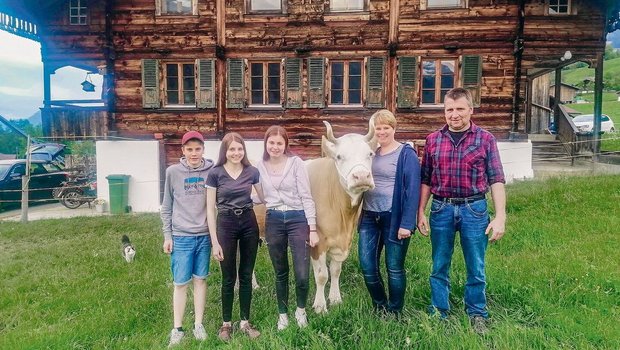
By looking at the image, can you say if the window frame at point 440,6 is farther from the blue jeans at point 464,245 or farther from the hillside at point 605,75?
the hillside at point 605,75

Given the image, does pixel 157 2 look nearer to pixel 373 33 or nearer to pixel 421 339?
pixel 373 33

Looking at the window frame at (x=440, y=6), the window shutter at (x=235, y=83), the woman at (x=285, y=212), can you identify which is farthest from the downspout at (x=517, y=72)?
the woman at (x=285, y=212)

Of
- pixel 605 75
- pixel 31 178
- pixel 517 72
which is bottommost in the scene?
pixel 31 178

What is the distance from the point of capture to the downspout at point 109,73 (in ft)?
44.9

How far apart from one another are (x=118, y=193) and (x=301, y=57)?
7.20 metres

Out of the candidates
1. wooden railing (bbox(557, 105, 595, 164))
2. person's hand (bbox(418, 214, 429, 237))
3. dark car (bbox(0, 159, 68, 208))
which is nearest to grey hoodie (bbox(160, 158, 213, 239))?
person's hand (bbox(418, 214, 429, 237))

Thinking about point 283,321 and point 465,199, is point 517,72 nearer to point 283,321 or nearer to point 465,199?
point 465,199

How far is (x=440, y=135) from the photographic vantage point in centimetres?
371

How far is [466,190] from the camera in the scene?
11.8ft

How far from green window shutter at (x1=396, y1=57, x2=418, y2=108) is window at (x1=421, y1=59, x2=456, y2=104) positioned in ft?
1.27

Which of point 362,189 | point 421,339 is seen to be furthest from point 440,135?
point 421,339

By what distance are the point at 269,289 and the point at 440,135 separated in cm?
275

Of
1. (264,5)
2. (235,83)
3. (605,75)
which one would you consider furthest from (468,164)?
→ (605,75)

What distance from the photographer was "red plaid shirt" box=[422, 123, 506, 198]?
3.56m
